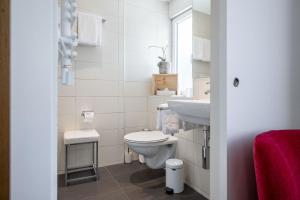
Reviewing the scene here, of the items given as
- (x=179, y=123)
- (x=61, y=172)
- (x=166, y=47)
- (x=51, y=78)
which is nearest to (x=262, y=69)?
(x=179, y=123)

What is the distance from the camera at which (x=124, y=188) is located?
1844mm

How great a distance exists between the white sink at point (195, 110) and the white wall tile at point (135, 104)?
1.19 meters

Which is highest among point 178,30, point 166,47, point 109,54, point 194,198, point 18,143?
point 178,30

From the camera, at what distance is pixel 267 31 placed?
1.07 metres

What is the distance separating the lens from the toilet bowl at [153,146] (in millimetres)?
1817

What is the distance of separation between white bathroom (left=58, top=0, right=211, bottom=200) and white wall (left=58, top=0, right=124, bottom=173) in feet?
0.04

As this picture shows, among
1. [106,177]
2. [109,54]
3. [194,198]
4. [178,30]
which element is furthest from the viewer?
[178,30]

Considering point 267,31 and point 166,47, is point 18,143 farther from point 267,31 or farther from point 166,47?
point 166,47

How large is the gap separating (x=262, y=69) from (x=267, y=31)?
0.23 metres

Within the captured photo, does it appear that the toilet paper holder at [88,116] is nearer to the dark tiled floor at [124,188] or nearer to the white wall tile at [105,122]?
the white wall tile at [105,122]

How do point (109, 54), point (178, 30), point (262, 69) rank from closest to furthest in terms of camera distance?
1. point (262, 69)
2. point (109, 54)
3. point (178, 30)

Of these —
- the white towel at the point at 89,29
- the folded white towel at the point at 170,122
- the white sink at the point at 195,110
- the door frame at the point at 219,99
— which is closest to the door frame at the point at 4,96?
the door frame at the point at 219,99

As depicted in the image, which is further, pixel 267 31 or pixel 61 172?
pixel 61 172

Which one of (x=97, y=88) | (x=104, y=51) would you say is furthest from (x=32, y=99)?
(x=104, y=51)
